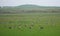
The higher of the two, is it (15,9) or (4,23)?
(15,9)

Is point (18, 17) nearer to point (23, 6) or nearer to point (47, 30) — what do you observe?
point (23, 6)

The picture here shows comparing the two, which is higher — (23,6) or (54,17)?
(23,6)

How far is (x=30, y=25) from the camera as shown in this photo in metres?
1.58

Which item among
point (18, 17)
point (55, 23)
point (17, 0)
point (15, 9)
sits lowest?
point (55, 23)

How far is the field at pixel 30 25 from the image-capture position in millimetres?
1596

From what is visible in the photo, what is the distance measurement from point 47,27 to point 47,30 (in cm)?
5

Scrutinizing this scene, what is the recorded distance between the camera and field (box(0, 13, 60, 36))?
1596mm

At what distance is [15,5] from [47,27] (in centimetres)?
66

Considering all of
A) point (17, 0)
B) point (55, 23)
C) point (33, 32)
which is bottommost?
point (33, 32)

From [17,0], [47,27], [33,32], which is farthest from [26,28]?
[17,0]

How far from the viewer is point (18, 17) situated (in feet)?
5.31

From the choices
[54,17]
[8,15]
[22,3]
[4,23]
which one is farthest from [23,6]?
[54,17]

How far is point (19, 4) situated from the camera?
1.62 metres

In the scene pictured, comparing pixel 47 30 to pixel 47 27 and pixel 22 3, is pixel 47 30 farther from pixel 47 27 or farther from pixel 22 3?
pixel 22 3
